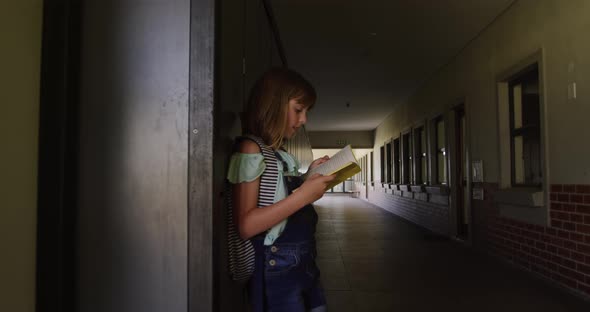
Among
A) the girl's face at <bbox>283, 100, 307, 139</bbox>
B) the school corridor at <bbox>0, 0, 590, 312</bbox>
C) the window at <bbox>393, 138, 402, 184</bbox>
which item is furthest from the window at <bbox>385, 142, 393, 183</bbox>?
the girl's face at <bbox>283, 100, 307, 139</bbox>

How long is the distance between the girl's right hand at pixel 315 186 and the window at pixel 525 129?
388 centimetres

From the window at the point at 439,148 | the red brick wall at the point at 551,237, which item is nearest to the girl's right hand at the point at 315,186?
the red brick wall at the point at 551,237

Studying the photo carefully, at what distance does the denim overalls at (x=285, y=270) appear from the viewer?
4.10 ft

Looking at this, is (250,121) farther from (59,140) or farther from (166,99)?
(59,140)

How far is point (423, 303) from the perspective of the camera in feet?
10.6

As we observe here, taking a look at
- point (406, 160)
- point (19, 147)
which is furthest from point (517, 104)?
point (406, 160)

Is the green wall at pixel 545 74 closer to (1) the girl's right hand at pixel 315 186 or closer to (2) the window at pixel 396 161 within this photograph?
(1) the girl's right hand at pixel 315 186

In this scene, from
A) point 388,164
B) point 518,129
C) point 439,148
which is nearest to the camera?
point 518,129

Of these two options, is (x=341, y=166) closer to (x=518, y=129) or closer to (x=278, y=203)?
(x=278, y=203)

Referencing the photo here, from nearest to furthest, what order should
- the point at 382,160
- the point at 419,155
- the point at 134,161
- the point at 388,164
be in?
the point at 134,161
the point at 419,155
the point at 388,164
the point at 382,160

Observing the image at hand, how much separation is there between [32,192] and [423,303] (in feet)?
9.88

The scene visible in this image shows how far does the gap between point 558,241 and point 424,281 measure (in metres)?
1.31

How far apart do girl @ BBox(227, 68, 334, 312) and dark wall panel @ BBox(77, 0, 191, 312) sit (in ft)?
0.66

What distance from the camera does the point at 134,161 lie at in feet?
3.77
